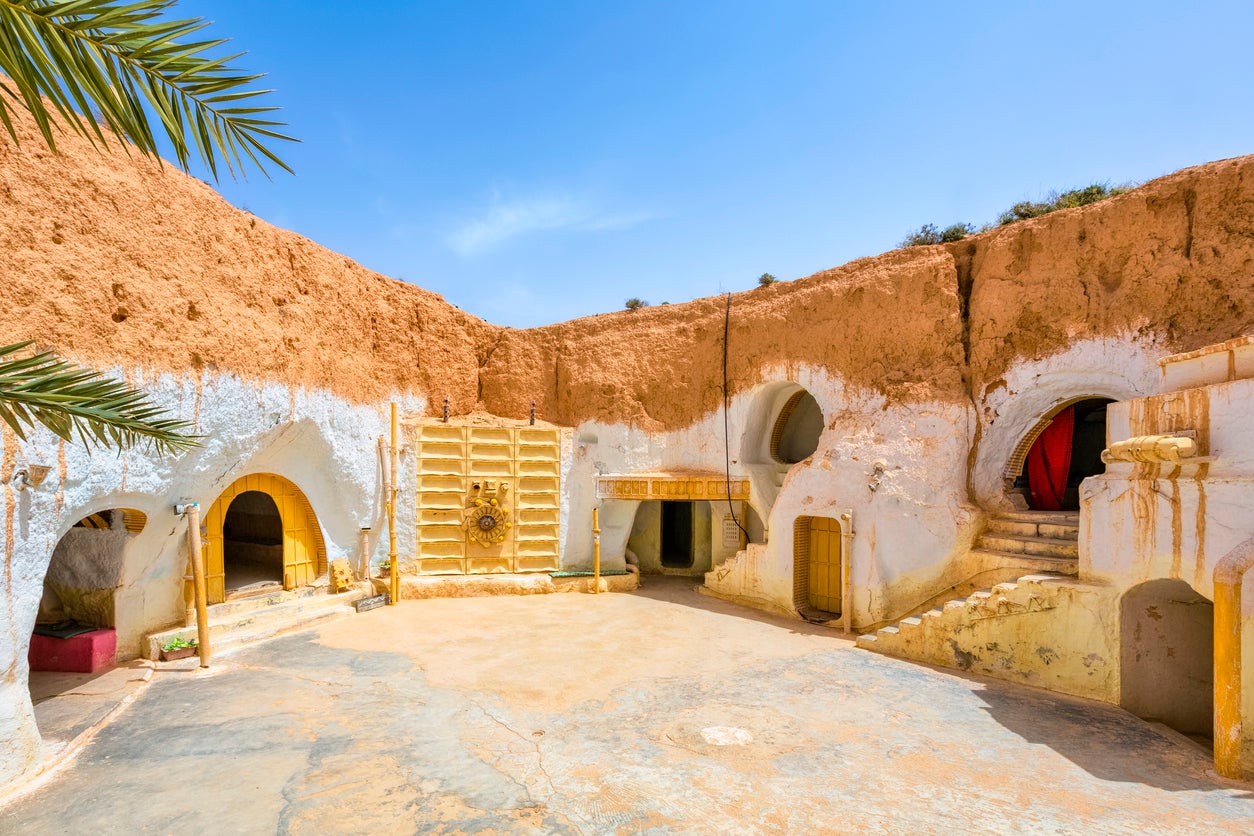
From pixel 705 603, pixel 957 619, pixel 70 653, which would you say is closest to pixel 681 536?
pixel 705 603

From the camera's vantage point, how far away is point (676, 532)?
811 inches

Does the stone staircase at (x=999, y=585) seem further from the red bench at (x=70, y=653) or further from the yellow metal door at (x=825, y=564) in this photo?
the red bench at (x=70, y=653)

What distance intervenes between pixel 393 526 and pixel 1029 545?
12.5m

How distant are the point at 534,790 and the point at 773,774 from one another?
2.49 m

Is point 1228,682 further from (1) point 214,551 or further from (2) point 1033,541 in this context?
(1) point 214,551

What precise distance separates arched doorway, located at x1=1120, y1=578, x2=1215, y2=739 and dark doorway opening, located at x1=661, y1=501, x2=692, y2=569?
11.5 meters

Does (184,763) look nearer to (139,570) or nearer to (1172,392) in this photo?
(139,570)

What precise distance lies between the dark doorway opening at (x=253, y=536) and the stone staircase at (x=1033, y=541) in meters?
14.8

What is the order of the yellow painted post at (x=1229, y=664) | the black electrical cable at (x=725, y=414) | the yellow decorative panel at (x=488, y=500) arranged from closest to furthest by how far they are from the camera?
the yellow painted post at (x=1229, y=664), the yellow decorative panel at (x=488, y=500), the black electrical cable at (x=725, y=414)

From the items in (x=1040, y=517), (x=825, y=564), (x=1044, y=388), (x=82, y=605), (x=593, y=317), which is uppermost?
(x=593, y=317)

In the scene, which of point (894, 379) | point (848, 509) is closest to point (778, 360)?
point (894, 379)

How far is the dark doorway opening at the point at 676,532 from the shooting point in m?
19.7

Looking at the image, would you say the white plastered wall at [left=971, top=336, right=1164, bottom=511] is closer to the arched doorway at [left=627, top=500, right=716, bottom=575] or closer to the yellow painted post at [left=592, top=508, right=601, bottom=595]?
the arched doorway at [left=627, top=500, right=716, bottom=575]

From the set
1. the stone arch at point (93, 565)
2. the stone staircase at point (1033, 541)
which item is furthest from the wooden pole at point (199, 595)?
the stone staircase at point (1033, 541)
